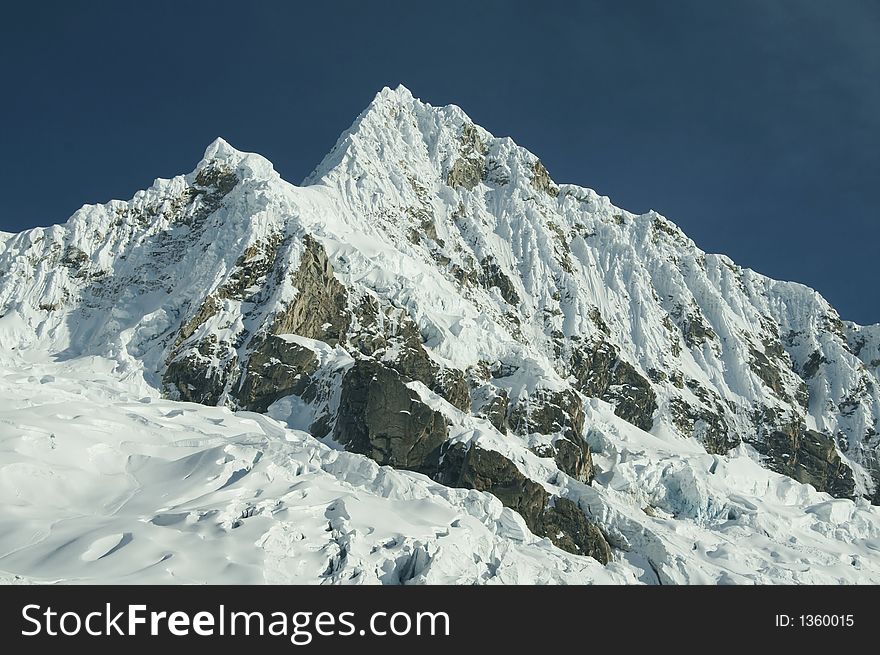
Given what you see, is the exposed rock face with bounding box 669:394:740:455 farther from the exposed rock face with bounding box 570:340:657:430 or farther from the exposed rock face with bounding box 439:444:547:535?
the exposed rock face with bounding box 439:444:547:535

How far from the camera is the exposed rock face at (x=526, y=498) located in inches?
2874

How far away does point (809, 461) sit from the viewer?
443 feet

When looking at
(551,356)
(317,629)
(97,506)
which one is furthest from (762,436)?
(317,629)

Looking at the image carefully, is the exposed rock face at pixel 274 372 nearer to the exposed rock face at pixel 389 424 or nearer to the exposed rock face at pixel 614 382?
the exposed rock face at pixel 389 424

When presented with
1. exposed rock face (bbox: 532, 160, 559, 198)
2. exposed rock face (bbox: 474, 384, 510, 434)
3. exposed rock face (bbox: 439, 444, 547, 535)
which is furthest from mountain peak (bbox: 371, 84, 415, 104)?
exposed rock face (bbox: 439, 444, 547, 535)

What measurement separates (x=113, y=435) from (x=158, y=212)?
252 ft

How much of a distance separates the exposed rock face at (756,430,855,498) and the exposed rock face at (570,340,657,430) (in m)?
23.6

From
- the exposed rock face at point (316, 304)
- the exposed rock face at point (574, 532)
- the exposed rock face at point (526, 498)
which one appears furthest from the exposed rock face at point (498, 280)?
the exposed rock face at point (574, 532)

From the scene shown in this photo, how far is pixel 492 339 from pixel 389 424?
113 feet

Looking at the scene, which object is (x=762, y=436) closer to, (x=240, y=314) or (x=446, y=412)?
(x=446, y=412)

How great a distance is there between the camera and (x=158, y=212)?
124m

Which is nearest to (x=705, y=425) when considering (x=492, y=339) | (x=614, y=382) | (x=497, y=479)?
(x=614, y=382)

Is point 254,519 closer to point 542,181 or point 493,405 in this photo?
point 493,405

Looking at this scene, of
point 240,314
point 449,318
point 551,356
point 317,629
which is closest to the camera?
point 317,629
